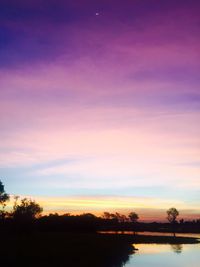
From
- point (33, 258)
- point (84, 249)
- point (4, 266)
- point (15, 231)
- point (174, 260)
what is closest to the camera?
point (4, 266)

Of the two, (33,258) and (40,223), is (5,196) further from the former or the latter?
(33,258)

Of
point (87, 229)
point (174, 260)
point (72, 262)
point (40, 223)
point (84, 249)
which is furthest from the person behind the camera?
point (87, 229)

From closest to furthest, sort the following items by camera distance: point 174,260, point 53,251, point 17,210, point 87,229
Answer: point 53,251 → point 174,260 → point 87,229 → point 17,210

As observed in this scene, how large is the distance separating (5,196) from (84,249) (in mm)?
84147

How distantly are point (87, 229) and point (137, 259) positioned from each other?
66786 millimetres

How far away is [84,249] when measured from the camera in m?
70.2

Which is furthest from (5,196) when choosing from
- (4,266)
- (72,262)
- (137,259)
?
(4,266)

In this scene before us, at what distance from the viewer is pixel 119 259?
74125mm

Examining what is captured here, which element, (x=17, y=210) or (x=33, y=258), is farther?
(x=17, y=210)

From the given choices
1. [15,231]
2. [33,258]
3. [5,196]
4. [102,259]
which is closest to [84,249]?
[102,259]

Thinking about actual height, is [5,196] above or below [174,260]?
above

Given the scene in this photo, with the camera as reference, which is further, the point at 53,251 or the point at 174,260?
the point at 174,260

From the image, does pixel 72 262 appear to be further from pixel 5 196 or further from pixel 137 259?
pixel 5 196

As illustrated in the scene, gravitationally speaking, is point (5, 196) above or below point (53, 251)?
above
